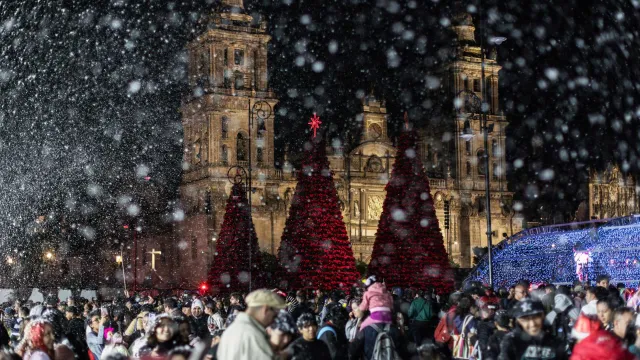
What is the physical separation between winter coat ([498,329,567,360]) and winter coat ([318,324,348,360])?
293cm

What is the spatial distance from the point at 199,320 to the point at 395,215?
24.2 m

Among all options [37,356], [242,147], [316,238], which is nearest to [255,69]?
[242,147]

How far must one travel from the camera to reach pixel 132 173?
73750 millimetres

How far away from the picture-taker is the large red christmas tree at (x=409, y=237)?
39.5 metres

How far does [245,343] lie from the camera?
6.92 m

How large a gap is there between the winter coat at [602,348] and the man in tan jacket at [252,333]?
211 cm

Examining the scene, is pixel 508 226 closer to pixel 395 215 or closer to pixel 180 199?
pixel 180 199

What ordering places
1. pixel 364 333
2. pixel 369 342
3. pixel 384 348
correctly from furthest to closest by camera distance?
pixel 364 333 < pixel 369 342 < pixel 384 348

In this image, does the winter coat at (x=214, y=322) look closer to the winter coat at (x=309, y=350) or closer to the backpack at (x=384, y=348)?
the backpack at (x=384, y=348)

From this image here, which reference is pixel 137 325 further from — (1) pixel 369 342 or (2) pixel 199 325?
(1) pixel 369 342

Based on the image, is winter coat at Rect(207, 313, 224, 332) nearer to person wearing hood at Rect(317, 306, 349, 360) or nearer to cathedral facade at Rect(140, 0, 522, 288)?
person wearing hood at Rect(317, 306, 349, 360)

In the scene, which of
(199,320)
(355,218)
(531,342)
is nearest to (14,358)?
(531,342)

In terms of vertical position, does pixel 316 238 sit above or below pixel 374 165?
below

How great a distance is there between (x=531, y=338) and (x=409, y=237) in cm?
3159
